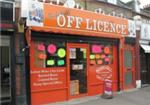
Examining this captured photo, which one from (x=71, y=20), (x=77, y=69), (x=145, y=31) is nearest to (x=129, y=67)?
(x=145, y=31)

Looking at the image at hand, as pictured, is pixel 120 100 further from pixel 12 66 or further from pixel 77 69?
pixel 12 66

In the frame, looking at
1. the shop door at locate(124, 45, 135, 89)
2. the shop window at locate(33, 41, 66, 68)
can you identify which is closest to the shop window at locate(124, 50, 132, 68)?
the shop door at locate(124, 45, 135, 89)

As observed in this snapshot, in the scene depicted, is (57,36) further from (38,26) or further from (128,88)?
(128,88)

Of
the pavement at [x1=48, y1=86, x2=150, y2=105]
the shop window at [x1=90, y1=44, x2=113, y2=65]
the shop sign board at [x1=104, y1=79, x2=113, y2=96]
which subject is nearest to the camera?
the pavement at [x1=48, y1=86, x2=150, y2=105]

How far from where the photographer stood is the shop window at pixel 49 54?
12117 millimetres

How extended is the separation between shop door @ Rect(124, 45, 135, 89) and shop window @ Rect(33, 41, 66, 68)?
466 cm

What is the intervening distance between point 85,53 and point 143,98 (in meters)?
3.23

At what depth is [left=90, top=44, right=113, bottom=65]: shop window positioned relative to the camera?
1443cm

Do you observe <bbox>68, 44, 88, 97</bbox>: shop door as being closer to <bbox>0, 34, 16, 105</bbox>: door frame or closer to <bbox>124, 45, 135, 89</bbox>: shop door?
<bbox>0, 34, 16, 105</bbox>: door frame

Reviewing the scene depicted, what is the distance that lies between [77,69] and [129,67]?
4.26 m

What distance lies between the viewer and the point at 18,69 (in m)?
11.2

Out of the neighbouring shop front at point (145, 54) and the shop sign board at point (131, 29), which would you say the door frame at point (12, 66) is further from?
the neighbouring shop front at point (145, 54)

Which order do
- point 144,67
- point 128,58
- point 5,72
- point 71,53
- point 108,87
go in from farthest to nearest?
point 144,67 → point 128,58 → point 108,87 → point 71,53 → point 5,72

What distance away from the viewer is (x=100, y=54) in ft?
49.1
